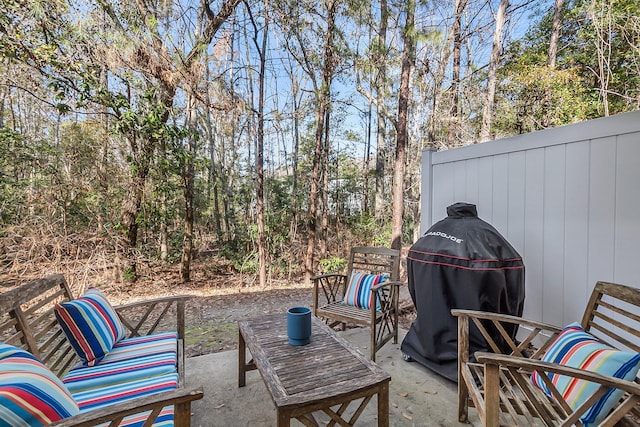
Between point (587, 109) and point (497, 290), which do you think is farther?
point (587, 109)

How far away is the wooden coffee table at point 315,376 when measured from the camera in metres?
1.35

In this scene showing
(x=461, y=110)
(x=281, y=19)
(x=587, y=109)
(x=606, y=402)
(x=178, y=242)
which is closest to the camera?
(x=606, y=402)

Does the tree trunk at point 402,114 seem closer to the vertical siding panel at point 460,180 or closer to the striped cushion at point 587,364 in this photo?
the vertical siding panel at point 460,180

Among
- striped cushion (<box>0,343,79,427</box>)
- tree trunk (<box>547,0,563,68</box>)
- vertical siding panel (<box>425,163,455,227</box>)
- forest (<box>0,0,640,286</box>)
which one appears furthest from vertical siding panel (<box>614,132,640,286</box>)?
tree trunk (<box>547,0,563,68</box>)

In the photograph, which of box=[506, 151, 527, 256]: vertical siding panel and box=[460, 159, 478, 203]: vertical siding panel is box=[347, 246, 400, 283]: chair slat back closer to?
box=[460, 159, 478, 203]: vertical siding panel

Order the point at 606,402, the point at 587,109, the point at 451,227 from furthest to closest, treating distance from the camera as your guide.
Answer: the point at 587,109 → the point at 451,227 → the point at 606,402

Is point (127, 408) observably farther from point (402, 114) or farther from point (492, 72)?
point (492, 72)

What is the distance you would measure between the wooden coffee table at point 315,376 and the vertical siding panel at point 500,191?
5.62 feet

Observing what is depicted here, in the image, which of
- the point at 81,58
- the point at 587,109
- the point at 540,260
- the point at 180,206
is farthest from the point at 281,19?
the point at 587,109

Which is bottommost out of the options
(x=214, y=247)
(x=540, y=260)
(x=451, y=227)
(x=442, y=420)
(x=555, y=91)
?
(x=442, y=420)

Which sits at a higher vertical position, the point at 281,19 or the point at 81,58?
the point at 281,19

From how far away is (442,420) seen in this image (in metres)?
1.88

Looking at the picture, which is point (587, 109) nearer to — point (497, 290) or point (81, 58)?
point (497, 290)

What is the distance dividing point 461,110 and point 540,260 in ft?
23.5
